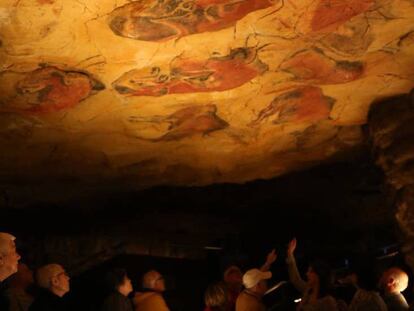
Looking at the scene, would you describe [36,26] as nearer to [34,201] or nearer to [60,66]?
[60,66]

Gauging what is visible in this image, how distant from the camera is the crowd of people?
12.7 feet

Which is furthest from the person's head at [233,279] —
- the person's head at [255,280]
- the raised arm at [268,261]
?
the person's head at [255,280]

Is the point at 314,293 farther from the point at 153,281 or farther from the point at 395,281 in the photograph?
the point at 153,281

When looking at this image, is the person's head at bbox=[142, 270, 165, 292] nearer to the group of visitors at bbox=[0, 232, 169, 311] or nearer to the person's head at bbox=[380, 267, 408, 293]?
the group of visitors at bbox=[0, 232, 169, 311]

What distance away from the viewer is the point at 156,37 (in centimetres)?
448

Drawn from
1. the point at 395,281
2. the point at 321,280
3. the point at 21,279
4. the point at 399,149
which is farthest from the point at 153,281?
the point at 399,149

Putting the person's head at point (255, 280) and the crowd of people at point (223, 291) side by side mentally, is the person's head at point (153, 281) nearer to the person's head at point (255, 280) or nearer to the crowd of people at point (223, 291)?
the crowd of people at point (223, 291)

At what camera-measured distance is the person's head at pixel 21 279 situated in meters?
4.13

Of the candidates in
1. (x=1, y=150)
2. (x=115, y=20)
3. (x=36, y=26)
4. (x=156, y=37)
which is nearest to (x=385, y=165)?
(x=156, y=37)

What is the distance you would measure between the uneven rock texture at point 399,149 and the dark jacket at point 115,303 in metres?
2.71

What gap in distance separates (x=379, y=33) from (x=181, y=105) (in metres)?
2.06

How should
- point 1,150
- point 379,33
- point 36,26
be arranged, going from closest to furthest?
point 36,26, point 379,33, point 1,150

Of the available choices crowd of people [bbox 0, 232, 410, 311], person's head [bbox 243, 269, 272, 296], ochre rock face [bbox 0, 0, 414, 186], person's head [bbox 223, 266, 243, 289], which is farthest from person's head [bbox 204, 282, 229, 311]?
ochre rock face [bbox 0, 0, 414, 186]

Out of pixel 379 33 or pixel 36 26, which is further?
pixel 379 33
